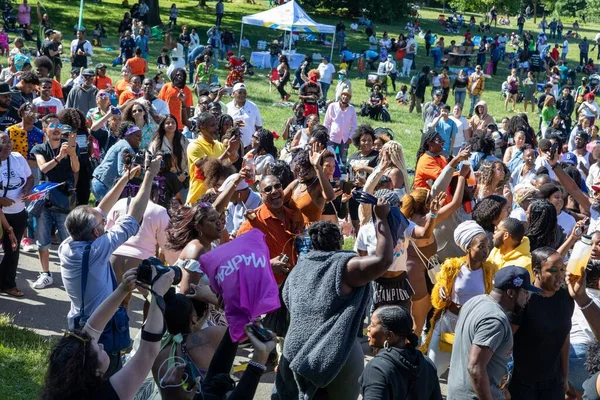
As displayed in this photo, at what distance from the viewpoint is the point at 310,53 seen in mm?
36188

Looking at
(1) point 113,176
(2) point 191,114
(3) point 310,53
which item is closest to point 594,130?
(2) point 191,114

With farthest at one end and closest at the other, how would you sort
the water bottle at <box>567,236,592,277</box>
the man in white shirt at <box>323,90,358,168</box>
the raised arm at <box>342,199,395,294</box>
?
the man in white shirt at <box>323,90,358,168</box>, the water bottle at <box>567,236,592,277</box>, the raised arm at <box>342,199,395,294</box>

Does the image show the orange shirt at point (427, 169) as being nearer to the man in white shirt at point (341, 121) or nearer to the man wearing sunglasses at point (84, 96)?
the man in white shirt at point (341, 121)

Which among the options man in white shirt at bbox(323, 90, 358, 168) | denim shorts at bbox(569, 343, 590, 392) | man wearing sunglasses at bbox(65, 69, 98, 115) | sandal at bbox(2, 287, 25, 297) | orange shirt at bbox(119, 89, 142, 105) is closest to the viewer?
denim shorts at bbox(569, 343, 590, 392)

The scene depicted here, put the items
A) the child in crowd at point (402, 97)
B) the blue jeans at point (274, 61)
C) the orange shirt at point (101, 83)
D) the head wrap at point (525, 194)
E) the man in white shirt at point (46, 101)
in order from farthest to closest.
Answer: the blue jeans at point (274, 61)
the child in crowd at point (402, 97)
the orange shirt at point (101, 83)
the man in white shirt at point (46, 101)
the head wrap at point (525, 194)

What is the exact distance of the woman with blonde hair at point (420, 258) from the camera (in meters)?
7.15

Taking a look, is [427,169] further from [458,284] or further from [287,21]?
[287,21]

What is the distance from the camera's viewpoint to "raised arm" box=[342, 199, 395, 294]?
15.9 feet

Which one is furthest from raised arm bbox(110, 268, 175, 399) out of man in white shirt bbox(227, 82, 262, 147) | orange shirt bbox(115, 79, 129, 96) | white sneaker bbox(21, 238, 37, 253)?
orange shirt bbox(115, 79, 129, 96)

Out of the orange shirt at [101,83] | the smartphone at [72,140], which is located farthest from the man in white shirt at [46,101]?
the orange shirt at [101,83]

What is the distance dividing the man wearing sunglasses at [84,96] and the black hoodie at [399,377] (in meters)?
9.89

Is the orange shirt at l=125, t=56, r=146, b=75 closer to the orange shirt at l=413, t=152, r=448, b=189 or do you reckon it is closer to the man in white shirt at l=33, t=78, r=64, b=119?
the man in white shirt at l=33, t=78, r=64, b=119

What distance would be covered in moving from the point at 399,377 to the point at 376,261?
0.68 m

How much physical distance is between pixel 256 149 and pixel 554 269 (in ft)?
16.8
